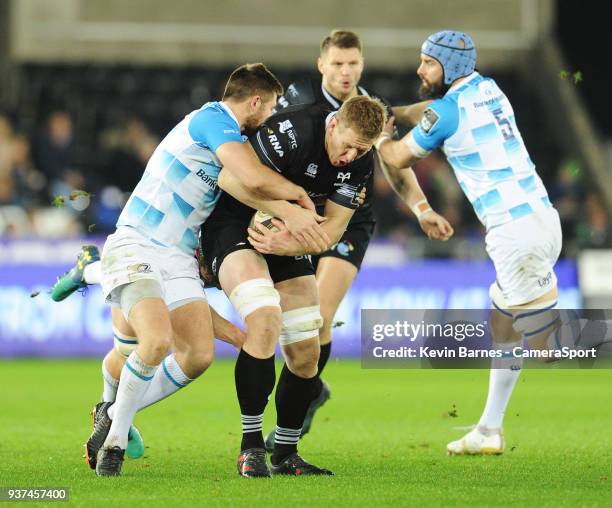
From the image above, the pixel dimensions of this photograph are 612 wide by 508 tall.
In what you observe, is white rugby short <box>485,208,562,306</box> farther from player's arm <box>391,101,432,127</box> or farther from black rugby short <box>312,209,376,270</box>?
black rugby short <box>312,209,376,270</box>

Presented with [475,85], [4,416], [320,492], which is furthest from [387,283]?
[320,492]

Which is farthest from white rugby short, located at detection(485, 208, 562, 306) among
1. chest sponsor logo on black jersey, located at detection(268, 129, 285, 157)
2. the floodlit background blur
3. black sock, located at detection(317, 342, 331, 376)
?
the floodlit background blur

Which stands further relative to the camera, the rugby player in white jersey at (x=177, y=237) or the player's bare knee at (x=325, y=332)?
the player's bare knee at (x=325, y=332)

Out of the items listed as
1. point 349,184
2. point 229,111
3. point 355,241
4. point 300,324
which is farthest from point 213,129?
point 355,241

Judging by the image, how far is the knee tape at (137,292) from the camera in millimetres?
7055

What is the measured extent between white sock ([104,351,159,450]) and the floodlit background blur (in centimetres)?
1047

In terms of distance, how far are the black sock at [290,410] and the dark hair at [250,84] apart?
163 centimetres

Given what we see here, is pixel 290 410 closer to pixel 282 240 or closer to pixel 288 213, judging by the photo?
pixel 282 240

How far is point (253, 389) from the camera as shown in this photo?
276 inches

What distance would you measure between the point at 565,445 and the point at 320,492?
111 inches

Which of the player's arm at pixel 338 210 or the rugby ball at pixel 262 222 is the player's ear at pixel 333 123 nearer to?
the player's arm at pixel 338 210

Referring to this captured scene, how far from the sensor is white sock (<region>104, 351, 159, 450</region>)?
23.0 feet

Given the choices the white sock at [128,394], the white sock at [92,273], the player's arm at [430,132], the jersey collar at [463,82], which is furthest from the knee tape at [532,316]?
the white sock at [92,273]

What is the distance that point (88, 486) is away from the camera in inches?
257
